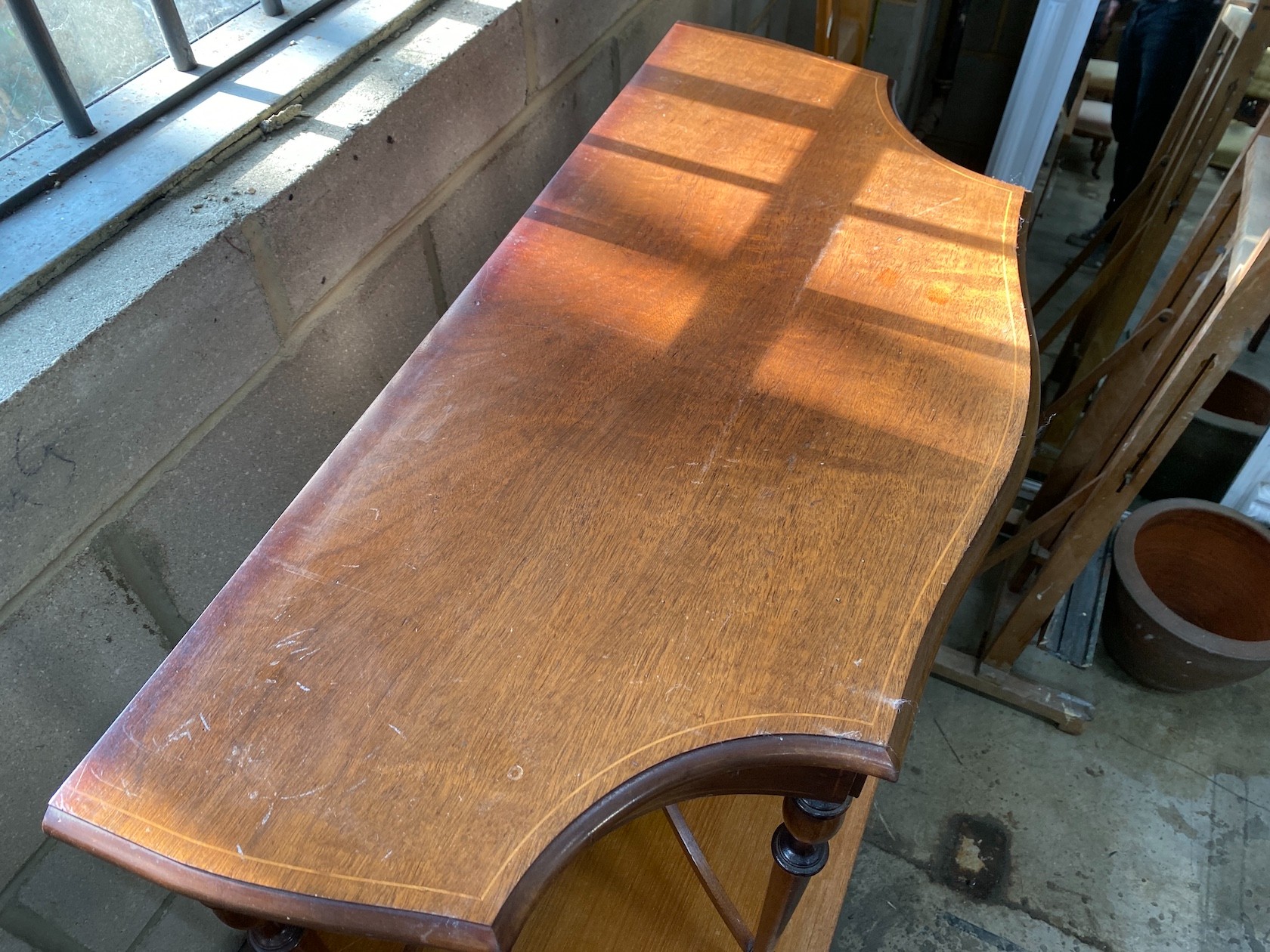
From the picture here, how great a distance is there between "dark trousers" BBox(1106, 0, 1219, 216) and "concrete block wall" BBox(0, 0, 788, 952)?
1853mm

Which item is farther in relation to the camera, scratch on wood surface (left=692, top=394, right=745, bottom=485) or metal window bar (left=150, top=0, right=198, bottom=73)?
metal window bar (left=150, top=0, right=198, bottom=73)

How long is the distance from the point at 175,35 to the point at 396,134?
0.27 meters

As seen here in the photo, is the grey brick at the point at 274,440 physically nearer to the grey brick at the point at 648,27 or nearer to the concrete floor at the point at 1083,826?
the grey brick at the point at 648,27

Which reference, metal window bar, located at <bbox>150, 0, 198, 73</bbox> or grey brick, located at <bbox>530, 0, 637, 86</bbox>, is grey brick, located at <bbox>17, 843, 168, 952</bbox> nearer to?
metal window bar, located at <bbox>150, 0, 198, 73</bbox>

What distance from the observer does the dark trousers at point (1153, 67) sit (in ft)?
7.33

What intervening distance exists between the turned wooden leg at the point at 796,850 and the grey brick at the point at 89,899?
0.67m

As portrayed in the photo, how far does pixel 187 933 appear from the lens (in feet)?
3.80

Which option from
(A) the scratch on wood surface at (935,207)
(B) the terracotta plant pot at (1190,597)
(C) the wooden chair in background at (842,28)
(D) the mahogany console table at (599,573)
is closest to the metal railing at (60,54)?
(D) the mahogany console table at (599,573)

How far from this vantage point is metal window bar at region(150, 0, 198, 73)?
3.18 ft

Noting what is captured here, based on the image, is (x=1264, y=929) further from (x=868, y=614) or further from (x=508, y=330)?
(x=508, y=330)

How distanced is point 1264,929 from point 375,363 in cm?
174

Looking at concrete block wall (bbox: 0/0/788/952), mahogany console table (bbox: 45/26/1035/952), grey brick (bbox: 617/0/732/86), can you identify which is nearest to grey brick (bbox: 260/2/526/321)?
concrete block wall (bbox: 0/0/788/952)

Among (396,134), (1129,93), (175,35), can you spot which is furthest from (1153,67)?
(175,35)

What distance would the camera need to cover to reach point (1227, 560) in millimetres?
1792
